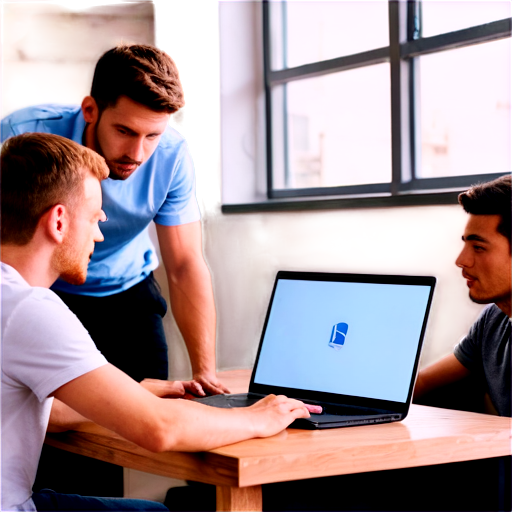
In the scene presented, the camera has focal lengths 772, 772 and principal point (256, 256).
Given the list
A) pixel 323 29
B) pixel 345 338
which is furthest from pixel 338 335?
pixel 323 29

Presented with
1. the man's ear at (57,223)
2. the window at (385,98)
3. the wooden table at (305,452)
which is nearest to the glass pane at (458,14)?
the window at (385,98)

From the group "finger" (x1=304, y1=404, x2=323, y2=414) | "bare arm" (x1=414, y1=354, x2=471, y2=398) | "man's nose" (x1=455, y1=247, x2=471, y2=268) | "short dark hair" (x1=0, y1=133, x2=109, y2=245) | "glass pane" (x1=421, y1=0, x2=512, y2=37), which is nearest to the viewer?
"short dark hair" (x1=0, y1=133, x2=109, y2=245)

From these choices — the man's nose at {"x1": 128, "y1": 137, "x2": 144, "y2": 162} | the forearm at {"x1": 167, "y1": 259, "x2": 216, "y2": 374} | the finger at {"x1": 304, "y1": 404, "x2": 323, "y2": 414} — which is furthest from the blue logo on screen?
the man's nose at {"x1": 128, "y1": 137, "x2": 144, "y2": 162}

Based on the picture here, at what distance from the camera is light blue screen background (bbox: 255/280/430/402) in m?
1.47

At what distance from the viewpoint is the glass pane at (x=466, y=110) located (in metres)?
2.54

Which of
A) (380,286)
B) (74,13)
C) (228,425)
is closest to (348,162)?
(74,13)

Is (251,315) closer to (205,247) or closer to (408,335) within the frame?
(205,247)

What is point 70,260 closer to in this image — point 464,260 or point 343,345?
point 343,345

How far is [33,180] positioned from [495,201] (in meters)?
1.04

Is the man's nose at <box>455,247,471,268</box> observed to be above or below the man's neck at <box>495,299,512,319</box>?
above

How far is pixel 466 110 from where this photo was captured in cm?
264

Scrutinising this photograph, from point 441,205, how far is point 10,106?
5.43ft

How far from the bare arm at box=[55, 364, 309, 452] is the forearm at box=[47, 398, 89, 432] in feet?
0.92

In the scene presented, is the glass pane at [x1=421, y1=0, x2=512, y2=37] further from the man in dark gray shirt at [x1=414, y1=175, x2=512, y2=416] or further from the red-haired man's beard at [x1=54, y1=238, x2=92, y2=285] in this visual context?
the red-haired man's beard at [x1=54, y1=238, x2=92, y2=285]
